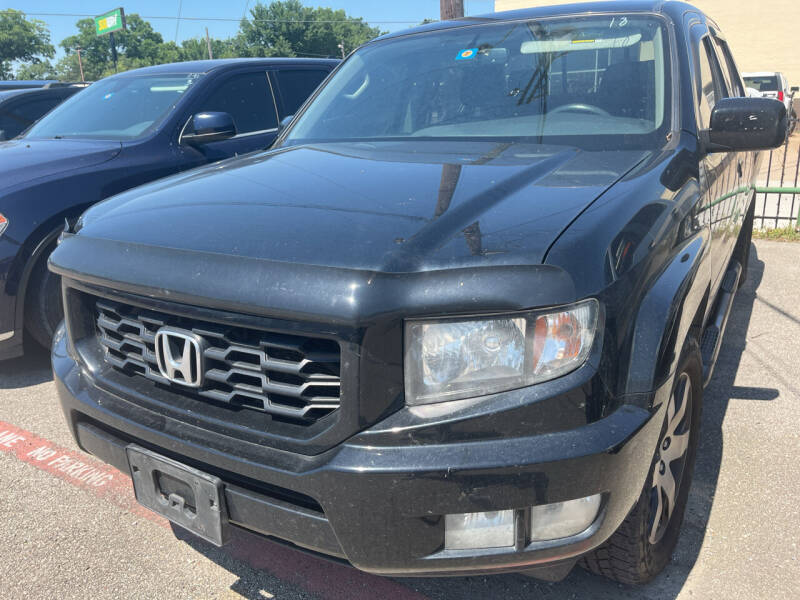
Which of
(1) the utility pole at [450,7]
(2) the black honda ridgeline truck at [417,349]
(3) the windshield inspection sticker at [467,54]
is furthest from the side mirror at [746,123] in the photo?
(1) the utility pole at [450,7]

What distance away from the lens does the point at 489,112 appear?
2693mm

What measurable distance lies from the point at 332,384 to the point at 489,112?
1573mm

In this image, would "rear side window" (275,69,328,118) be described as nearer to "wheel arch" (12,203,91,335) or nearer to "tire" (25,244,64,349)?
"wheel arch" (12,203,91,335)

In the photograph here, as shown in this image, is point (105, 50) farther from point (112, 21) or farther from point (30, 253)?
point (30, 253)

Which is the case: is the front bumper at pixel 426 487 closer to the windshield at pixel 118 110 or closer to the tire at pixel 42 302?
the tire at pixel 42 302

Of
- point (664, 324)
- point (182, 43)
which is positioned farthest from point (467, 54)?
point (182, 43)

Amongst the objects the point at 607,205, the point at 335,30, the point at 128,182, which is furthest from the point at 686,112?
the point at 335,30

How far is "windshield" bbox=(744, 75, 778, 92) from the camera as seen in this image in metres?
21.4

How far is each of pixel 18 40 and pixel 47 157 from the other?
8575 centimetres

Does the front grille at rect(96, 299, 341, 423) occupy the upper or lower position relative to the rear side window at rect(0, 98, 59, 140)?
lower

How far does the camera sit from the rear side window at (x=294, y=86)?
17.8ft

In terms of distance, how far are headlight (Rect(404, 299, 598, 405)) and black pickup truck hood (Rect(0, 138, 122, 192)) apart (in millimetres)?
3158

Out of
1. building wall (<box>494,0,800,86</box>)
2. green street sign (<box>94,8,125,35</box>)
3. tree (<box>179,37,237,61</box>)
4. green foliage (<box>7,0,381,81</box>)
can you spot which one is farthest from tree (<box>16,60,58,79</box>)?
building wall (<box>494,0,800,86</box>)

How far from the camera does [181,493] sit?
5.90 ft
